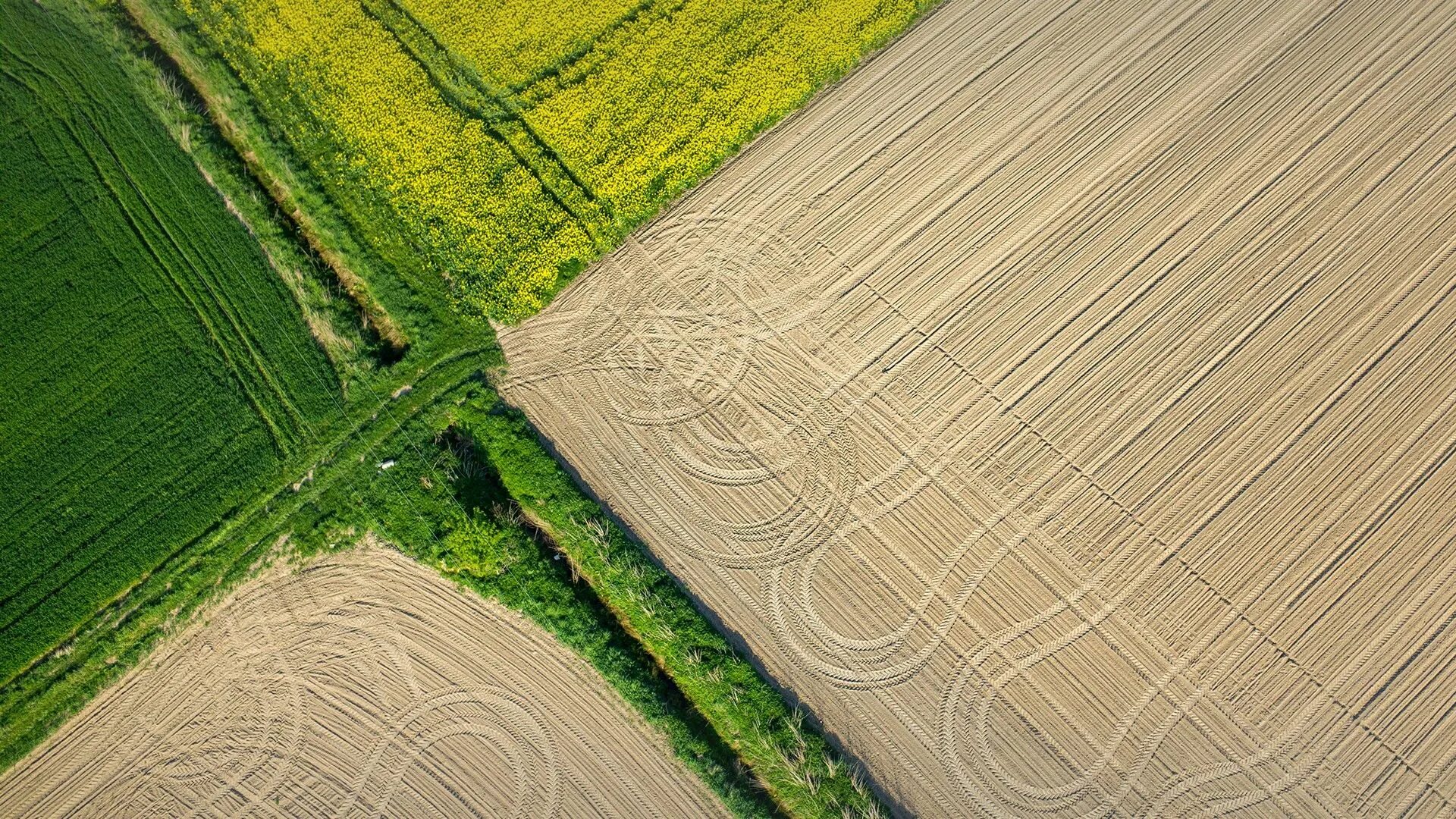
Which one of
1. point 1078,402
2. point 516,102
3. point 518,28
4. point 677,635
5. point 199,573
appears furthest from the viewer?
point 518,28

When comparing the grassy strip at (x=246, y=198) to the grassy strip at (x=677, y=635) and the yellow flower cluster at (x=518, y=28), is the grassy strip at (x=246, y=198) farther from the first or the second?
the yellow flower cluster at (x=518, y=28)

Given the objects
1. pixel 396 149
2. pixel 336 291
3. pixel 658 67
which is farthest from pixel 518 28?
pixel 336 291

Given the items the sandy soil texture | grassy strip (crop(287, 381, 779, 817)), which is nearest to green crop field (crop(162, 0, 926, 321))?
grassy strip (crop(287, 381, 779, 817))

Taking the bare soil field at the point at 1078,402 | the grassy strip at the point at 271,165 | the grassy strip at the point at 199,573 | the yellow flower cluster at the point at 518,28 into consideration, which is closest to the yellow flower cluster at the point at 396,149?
the grassy strip at the point at 271,165

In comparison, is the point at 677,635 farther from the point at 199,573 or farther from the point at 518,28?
the point at 518,28

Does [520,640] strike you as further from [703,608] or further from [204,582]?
[204,582]

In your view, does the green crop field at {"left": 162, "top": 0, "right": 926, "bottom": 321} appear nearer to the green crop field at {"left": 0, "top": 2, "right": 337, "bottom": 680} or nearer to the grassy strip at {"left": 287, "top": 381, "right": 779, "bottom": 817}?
the green crop field at {"left": 0, "top": 2, "right": 337, "bottom": 680}

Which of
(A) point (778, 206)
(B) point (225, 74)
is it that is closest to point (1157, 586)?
(A) point (778, 206)
